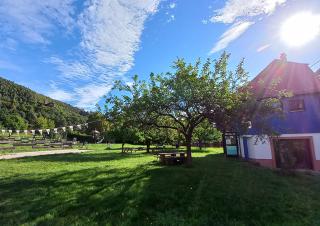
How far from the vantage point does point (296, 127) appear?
54.4ft

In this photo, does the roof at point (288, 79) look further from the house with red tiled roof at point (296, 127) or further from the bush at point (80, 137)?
the bush at point (80, 137)

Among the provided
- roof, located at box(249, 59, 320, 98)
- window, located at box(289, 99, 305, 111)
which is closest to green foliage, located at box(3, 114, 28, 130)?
roof, located at box(249, 59, 320, 98)

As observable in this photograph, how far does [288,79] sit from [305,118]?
381 cm

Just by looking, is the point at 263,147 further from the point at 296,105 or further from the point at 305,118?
the point at 296,105

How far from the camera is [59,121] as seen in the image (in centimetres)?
8900

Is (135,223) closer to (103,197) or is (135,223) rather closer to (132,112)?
(103,197)

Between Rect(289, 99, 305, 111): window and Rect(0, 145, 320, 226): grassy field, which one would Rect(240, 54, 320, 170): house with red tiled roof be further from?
Rect(0, 145, 320, 226): grassy field

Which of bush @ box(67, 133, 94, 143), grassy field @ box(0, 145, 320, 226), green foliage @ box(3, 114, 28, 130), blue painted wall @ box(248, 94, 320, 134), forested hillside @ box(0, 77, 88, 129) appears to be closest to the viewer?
grassy field @ box(0, 145, 320, 226)

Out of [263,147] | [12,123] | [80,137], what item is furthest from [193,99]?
[12,123]

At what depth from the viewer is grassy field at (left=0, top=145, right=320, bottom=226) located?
21.2 ft

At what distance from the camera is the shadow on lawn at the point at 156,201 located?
6.46 metres

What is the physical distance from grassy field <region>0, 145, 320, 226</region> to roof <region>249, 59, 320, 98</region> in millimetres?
7569

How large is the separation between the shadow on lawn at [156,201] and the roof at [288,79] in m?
7.68

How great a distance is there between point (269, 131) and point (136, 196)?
25.5 ft
